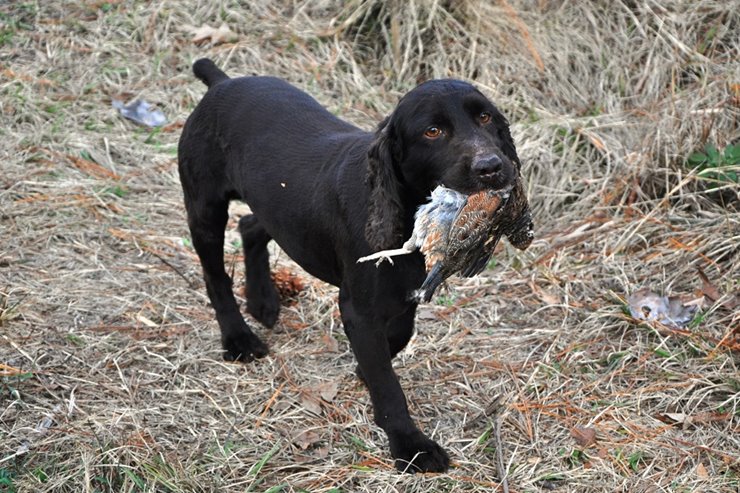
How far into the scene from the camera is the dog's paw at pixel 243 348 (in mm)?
4398

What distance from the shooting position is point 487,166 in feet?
10.1

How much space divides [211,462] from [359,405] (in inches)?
27.9

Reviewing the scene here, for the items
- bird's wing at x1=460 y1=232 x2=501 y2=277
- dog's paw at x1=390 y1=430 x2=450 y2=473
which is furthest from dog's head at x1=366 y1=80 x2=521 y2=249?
dog's paw at x1=390 y1=430 x2=450 y2=473

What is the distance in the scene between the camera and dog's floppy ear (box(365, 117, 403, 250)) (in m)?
3.27

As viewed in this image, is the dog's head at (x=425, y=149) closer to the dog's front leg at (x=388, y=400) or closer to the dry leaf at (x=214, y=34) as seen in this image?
the dog's front leg at (x=388, y=400)

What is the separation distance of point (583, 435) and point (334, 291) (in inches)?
65.2

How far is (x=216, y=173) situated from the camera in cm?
428

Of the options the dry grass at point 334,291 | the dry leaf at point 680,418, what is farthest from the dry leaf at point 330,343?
the dry leaf at point 680,418

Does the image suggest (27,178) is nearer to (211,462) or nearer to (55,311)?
(55,311)

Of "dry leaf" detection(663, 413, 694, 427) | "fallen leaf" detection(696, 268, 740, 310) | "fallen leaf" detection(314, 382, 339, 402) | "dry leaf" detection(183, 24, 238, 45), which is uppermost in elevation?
"fallen leaf" detection(696, 268, 740, 310)

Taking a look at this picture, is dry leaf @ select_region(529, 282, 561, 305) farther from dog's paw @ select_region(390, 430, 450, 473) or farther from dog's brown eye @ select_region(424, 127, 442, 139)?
dog's brown eye @ select_region(424, 127, 442, 139)

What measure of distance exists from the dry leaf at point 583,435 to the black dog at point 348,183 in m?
0.52

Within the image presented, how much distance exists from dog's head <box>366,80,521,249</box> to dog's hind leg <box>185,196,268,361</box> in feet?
4.04

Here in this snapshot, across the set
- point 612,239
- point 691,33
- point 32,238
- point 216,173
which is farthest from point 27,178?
point 691,33
